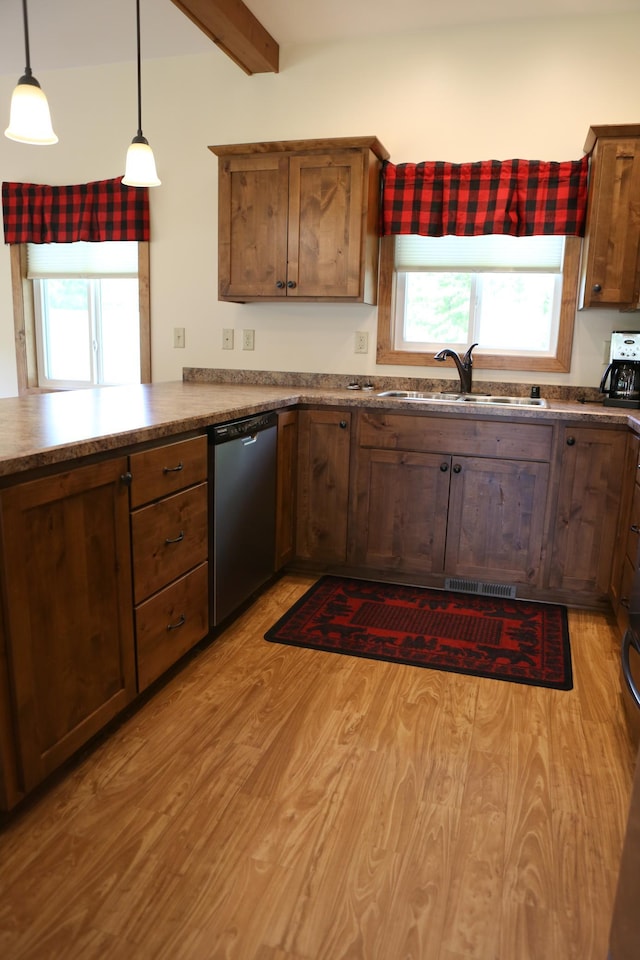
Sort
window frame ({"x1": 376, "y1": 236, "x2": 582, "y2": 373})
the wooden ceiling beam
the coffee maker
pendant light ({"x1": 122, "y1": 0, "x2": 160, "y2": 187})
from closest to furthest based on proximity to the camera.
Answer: pendant light ({"x1": 122, "y1": 0, "x2": 160, "y2": 187}), the wooden ceiling beam, the coffee maker, window frame ({"x1": 376, "y1": 236, "x2": 582, "y2": 373})

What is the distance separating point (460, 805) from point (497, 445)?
1630mm

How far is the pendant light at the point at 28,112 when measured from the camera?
1.90m

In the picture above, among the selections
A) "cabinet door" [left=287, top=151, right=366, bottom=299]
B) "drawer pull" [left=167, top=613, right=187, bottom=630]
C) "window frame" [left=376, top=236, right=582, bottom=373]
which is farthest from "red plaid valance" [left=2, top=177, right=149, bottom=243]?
"drawer pull" [left=167, top=613, right=187, bottom=630]

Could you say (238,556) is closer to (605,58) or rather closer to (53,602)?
(53,602)

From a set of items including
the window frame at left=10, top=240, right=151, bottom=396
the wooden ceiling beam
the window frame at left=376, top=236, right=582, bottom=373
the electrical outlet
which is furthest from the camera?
the window frame at left=10, top=240, right=151, bottom=396

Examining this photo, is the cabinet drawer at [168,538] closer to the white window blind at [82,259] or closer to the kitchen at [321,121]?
the kitchen at [321,121]

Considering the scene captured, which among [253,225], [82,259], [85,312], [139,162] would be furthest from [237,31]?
[85,312]

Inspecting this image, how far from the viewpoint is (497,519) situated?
2.95 m

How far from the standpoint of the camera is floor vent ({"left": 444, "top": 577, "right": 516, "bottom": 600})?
303cm

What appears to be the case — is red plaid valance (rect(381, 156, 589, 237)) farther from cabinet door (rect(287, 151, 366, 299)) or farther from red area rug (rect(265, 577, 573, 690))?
red area rug (rect(265, 577, 573, 690))

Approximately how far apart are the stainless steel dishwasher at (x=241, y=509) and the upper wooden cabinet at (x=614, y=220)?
61.6 inches

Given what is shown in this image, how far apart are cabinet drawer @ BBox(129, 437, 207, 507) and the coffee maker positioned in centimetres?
193

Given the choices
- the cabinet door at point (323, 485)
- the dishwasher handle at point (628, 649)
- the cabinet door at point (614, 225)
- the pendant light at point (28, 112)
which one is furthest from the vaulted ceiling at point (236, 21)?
the dishwasher handle at point (628, 649)

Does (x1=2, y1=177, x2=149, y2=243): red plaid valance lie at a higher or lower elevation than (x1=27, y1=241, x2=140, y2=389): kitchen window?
higher
